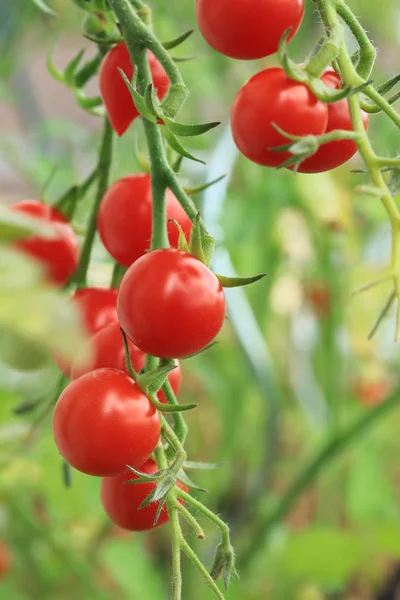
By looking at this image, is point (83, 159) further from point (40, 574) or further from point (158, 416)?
point (158, 416)

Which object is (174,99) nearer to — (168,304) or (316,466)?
(168,304)

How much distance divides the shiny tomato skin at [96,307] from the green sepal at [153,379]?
0.15 ft

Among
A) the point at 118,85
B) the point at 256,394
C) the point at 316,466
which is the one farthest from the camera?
the point at 256,394

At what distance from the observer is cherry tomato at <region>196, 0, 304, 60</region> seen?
0.23 metres

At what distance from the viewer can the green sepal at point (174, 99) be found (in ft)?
0.73

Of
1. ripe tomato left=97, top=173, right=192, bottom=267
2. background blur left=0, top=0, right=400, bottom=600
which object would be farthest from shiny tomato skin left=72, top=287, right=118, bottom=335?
background blur left=0, top=0, right=400, bottom=600

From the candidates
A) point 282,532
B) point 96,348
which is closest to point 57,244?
point 96,348

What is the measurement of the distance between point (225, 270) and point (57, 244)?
386 millimetres

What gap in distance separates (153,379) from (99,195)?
10 cm

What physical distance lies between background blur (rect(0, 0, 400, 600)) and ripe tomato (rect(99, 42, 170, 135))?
8.8 inches

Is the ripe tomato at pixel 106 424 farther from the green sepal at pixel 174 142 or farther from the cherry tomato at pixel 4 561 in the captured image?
the cherry tomato at pixel 4 561

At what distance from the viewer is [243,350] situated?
2.41 ft

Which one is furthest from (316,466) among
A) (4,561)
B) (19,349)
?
(19,349)

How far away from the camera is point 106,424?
22 centimetres
